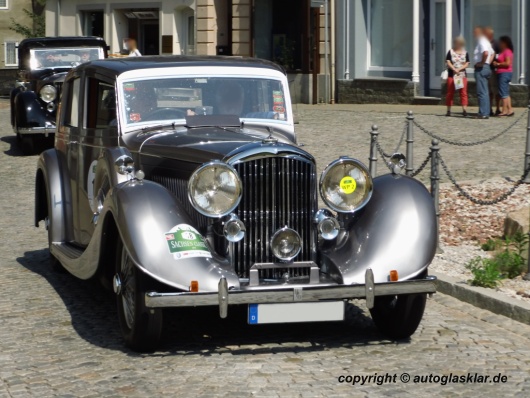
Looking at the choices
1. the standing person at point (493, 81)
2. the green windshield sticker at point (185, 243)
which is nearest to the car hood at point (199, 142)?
the green windshield sticker at point (185, 243)

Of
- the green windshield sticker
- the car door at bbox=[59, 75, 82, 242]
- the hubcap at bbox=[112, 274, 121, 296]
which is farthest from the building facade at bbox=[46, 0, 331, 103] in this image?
the green windshield sticker

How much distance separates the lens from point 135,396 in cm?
611

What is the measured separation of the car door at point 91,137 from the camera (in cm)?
862

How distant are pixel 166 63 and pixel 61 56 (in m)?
13.0

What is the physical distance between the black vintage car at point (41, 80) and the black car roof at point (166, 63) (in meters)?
10.4

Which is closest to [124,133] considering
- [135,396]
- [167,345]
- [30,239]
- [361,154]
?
[167,345]

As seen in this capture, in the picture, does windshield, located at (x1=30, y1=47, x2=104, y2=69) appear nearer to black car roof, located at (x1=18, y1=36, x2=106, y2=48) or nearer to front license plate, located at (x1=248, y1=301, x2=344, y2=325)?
black car roof, located at (x1=18, y1=36, x2=106, y2=48)

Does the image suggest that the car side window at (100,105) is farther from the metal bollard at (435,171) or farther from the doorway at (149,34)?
the doorway at (149,34)

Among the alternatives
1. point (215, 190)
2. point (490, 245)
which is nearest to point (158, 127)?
point (215, 190)

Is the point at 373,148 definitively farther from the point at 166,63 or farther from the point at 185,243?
the point at 185,243

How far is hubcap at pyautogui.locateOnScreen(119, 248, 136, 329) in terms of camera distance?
7005mm

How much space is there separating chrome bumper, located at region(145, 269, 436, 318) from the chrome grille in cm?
39

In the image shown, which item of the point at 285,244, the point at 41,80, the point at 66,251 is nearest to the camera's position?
the point at 285,244

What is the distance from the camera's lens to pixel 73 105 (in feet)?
31.3
